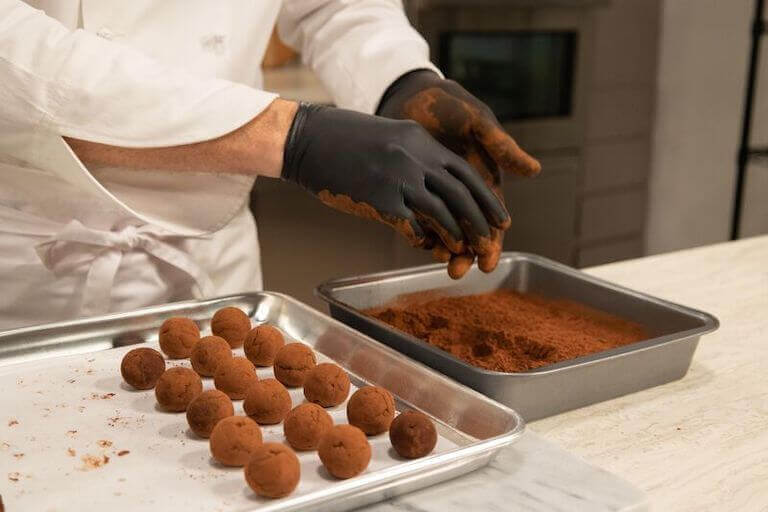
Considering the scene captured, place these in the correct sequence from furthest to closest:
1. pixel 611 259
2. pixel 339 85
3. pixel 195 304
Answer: pixel 611 259, pixel 339 85, pixel 195 304

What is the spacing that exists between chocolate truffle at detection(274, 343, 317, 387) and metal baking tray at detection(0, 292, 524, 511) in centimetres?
2

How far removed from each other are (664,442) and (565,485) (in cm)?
16

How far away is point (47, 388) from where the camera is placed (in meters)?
0.86

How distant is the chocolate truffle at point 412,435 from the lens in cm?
72

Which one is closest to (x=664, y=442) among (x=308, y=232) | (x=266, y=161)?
(x=266, y=161)

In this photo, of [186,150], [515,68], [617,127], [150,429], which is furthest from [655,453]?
[617,127]

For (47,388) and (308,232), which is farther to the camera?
(308,232)

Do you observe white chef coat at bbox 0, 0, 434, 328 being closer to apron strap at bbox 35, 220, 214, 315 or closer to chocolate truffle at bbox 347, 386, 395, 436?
apron strap at bbox 35, 220, 214, 315

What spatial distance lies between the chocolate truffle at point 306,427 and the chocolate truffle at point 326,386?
0.23ft

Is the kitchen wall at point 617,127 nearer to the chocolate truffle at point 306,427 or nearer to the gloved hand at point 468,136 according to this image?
the gloved hand at point 468,136

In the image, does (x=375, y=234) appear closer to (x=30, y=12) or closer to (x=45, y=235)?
(x=45, y=235)

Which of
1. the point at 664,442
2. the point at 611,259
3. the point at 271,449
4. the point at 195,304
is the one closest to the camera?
the point at 271,449

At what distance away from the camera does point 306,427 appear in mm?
729

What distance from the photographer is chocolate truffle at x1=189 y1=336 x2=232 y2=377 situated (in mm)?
869
